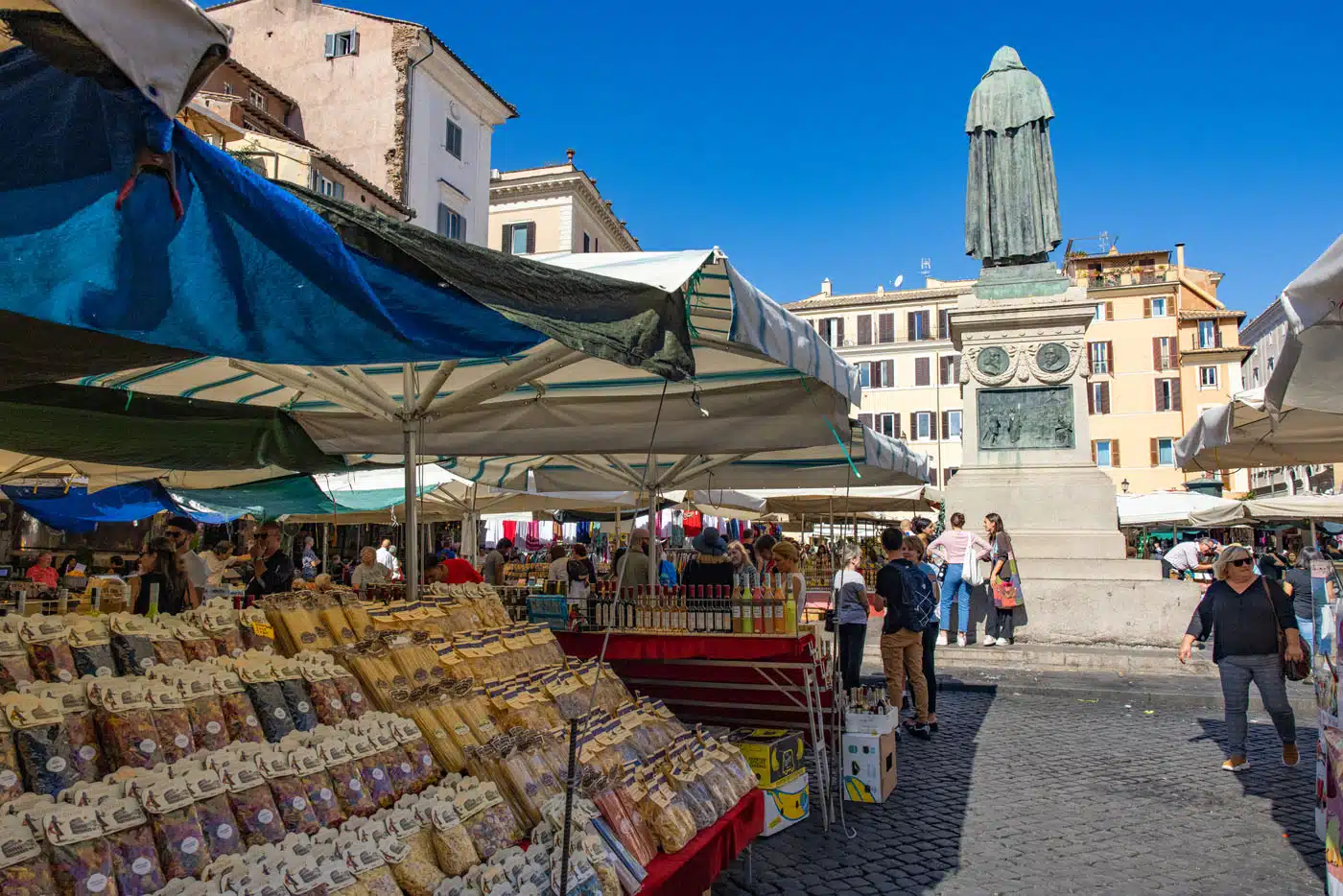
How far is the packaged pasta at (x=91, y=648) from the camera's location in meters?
2.85

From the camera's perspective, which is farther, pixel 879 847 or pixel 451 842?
pixel 879 847

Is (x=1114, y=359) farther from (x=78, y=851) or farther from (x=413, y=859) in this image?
(x=78, y=851)

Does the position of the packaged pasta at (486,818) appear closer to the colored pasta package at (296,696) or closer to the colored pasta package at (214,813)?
the colored pasta package at (296,696)

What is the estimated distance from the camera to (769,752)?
17.1 ft

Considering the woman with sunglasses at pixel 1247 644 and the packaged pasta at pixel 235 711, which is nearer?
the packaged pasta at pixel 235 711

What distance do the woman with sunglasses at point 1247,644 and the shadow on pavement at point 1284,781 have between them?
15cm

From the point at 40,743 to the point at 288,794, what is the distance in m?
0.65

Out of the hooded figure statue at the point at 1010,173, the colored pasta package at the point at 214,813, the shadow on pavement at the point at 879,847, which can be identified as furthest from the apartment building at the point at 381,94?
the colored pasta package at the point at 214,813

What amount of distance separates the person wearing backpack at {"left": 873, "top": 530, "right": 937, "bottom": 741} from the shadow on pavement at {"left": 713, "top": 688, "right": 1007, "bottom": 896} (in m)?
0.78

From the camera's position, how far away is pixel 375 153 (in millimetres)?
29203

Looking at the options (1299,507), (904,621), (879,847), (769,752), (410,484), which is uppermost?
(1299,507)

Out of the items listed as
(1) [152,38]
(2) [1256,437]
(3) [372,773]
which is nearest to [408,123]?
(2) [1256,437]

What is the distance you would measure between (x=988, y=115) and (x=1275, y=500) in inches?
338

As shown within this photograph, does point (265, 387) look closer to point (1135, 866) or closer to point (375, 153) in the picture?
point (1135, 866)
